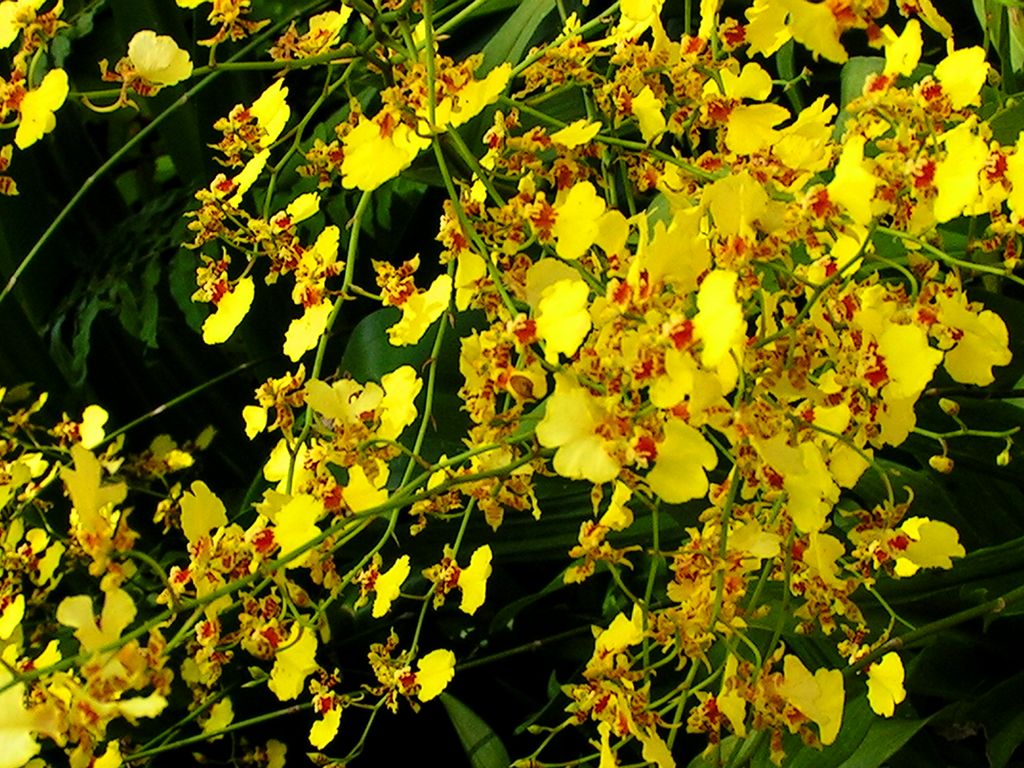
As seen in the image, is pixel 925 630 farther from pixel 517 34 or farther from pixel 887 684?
pixel 517 34

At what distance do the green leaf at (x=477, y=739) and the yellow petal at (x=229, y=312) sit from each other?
11.4 inches

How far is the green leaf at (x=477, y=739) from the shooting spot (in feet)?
2.38

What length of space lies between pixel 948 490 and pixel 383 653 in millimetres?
391

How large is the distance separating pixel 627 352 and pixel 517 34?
61 centimetres

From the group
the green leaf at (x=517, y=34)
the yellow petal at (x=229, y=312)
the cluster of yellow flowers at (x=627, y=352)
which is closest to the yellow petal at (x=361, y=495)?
the cluster of yellow flowers at (x=627, y=352)

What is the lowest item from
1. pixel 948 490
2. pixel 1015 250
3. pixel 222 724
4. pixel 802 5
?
pixel 948 490

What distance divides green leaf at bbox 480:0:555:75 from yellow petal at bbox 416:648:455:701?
54 cm

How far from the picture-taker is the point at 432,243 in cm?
107

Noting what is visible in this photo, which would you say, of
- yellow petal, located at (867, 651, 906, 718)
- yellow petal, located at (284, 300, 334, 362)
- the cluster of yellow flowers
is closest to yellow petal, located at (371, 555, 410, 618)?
the cluster of yellow flowers

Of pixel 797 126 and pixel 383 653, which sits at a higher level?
pixel 797 126

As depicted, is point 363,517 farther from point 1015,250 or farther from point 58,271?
point 58,271

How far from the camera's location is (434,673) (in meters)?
0.56

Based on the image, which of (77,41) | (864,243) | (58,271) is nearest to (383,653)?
(864,243)

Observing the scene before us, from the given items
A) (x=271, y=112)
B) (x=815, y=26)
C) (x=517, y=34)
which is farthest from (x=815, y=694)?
(x=517, y=34)
